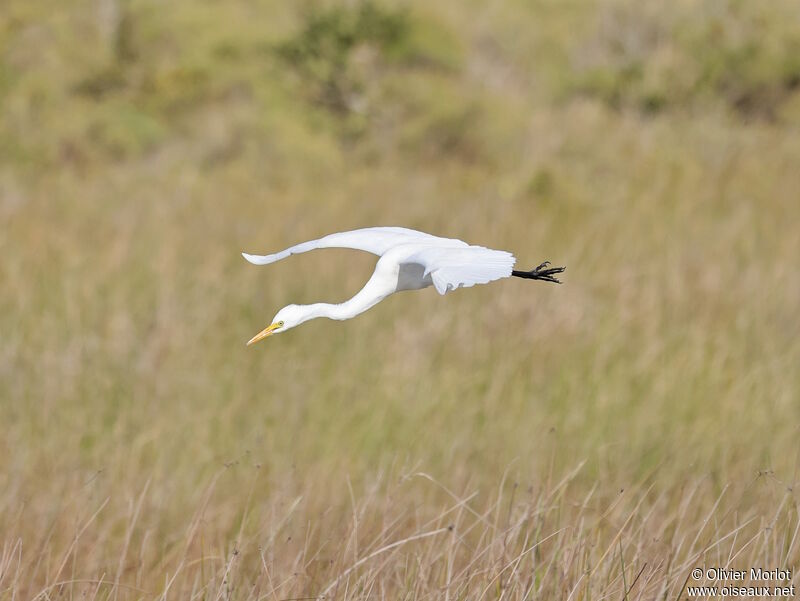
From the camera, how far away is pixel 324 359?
4383 millimetres

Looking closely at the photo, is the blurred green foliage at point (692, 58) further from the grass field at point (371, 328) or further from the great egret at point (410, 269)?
the great egret at point (410, 269)

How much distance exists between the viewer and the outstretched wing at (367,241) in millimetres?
1259

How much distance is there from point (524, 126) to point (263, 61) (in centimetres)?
219

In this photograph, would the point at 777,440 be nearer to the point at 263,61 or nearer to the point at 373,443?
the point at 373,443

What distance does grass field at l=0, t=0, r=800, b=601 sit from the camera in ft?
8.86

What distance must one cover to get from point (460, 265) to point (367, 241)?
0.17m

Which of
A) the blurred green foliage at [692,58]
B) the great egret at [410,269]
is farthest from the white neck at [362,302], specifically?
the blurred green foliage at [692,58]

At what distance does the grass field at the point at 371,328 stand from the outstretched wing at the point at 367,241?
1051mm

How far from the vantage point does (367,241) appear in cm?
130

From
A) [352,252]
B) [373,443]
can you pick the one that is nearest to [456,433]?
[373,443]
